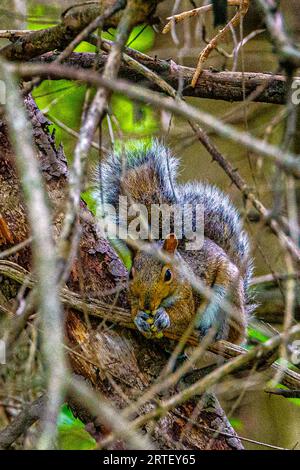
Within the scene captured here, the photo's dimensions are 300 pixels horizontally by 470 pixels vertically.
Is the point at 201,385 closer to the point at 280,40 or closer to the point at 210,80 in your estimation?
the point at 280,40

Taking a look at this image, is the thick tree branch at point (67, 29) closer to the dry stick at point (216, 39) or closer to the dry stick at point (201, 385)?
the dry stick at point (216, 39)

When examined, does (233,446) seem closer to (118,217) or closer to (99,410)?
A: (118,217)

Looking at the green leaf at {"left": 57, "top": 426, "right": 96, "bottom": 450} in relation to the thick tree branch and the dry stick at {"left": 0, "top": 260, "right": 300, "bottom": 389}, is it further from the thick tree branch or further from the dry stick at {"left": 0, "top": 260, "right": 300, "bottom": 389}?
the thick tree branch

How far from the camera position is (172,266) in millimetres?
2371

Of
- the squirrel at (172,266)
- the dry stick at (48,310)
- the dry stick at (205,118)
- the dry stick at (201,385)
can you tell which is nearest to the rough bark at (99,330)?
the squirrel at (172,266)

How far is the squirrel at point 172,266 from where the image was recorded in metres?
Answer: 2.39

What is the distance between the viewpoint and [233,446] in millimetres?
1975

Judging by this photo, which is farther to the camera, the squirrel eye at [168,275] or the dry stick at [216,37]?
the squirrel eye at [168,275]

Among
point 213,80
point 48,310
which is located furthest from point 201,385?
point 213,80

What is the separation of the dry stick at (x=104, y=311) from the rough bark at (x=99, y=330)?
32mm

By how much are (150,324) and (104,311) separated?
0.52 feet

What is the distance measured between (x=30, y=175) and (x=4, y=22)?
2.52 m

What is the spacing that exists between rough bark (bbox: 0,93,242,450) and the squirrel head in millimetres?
72

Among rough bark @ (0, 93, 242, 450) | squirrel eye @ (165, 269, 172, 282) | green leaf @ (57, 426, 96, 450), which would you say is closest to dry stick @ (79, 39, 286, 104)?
rough bark @ (0, 93, 242, 450)
